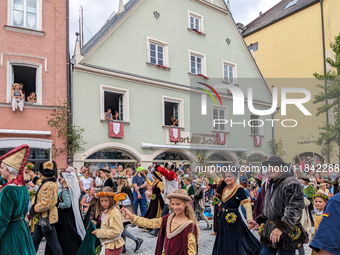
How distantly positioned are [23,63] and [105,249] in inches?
441

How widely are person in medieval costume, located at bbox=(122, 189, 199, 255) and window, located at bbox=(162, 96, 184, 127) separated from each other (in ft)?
44.3

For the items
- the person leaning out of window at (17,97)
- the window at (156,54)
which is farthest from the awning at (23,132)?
the window at (156,54)

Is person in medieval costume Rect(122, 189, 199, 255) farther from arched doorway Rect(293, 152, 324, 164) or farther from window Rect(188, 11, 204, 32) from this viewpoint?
window Rect(188, 11, 204, 32)

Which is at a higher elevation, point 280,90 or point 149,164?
point 280,90

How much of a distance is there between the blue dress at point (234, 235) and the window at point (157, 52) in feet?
41.5

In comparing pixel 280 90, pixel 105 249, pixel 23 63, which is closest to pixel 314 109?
pixel 280 90

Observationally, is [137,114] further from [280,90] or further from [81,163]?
[280,90]

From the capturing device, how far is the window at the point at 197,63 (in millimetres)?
19208

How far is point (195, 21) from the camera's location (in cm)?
1986

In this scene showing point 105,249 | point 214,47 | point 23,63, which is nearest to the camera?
point 105,249

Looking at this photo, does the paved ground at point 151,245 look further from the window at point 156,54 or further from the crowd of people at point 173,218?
the window at point 156,54

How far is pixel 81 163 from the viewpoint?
14406mm

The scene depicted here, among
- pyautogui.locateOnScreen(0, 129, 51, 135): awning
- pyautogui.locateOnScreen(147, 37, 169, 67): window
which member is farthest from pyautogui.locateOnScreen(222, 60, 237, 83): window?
pyautogui.locateOnScreen(0, 129, 51, 135): awning

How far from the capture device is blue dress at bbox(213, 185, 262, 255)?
561 centimetres
